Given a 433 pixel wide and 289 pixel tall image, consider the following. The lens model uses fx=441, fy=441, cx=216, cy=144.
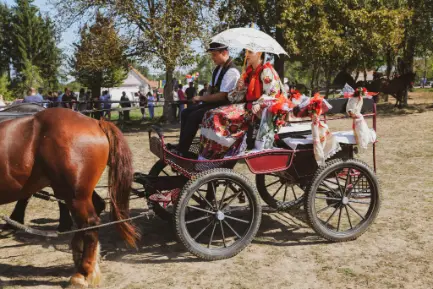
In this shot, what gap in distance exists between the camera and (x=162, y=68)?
52.9ft

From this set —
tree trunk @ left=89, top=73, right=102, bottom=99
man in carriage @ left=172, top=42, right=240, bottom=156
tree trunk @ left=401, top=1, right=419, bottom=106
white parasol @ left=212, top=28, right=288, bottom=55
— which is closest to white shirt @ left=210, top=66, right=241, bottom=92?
man in carriage @ left=172, top=42, right=240, bottom=156

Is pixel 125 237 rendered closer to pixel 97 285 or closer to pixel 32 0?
pixel 97 285

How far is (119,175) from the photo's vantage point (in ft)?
13.1

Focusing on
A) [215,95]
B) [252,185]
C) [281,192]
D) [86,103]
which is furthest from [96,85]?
[252,185]

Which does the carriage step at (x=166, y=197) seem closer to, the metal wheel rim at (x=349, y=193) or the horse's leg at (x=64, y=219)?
the horse's leg at (x=64, y=219)

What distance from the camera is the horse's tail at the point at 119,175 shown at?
3.93 m

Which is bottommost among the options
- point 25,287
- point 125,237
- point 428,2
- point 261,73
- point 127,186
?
point 25,287

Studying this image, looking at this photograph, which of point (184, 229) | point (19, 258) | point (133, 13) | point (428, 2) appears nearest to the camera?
point (184, 229)

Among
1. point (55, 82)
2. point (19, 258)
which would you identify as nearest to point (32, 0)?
point (55, 82)

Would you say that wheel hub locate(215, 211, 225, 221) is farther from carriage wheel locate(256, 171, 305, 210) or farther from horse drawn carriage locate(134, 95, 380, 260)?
carriage wheel locate(256, 171, 305, 210)

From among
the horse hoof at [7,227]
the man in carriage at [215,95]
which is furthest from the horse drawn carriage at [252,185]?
the horse hoof at [7,227]

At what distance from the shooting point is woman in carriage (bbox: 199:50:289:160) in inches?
177

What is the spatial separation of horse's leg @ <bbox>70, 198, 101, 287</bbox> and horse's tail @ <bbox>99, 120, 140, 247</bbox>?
25cm

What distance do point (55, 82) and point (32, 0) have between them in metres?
11.7
